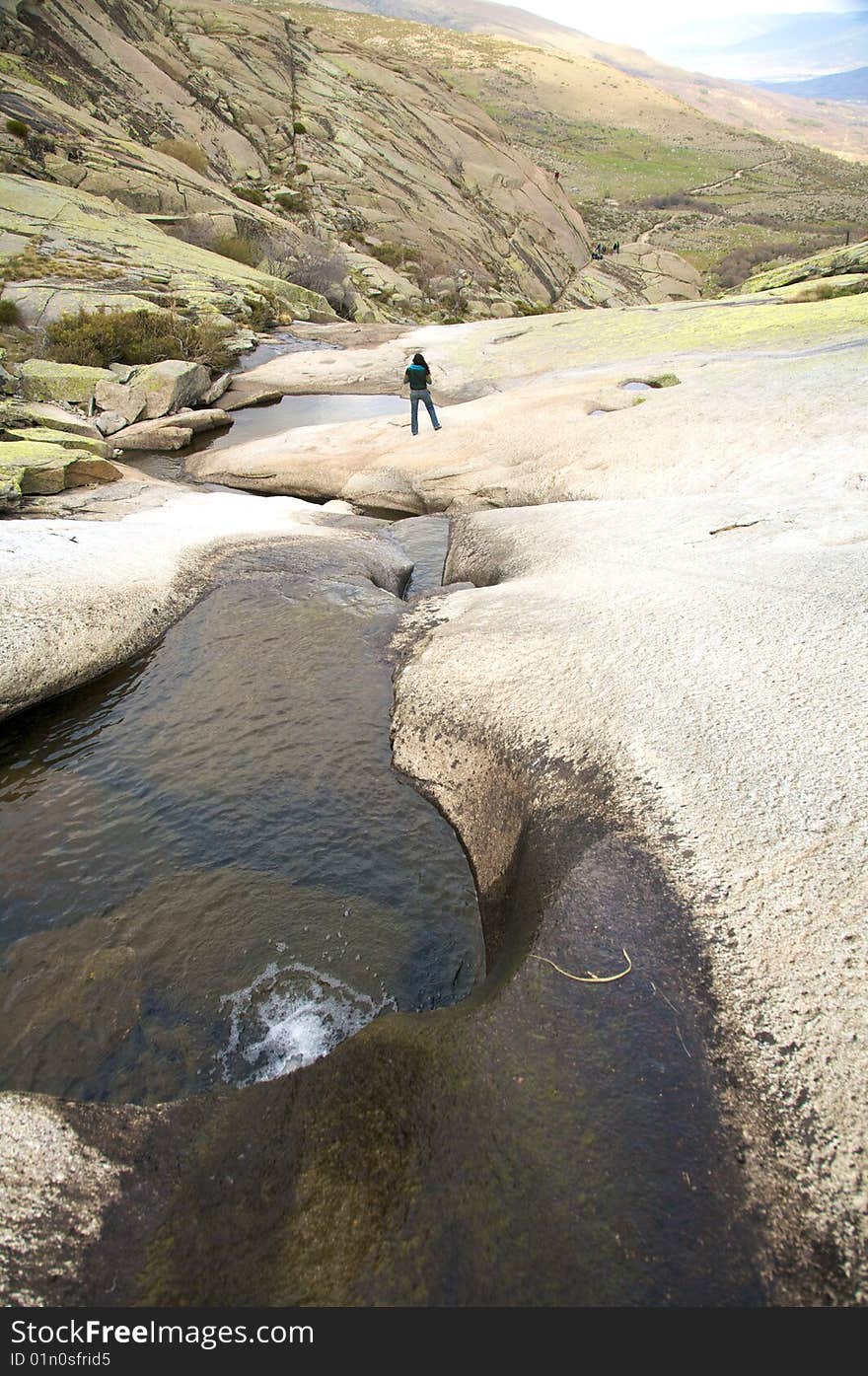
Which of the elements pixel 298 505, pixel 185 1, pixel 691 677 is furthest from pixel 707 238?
pixel 691 677

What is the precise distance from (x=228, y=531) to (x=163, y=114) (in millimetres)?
61624

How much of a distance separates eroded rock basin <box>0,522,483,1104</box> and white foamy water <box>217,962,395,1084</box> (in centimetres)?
2

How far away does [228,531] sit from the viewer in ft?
48.5

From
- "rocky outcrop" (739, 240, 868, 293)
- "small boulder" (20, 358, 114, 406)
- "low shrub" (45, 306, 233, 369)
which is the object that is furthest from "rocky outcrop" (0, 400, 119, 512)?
"rocky outcrop" (739, 240, 868, 293)

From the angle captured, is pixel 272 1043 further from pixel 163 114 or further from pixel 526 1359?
pixel 163 114

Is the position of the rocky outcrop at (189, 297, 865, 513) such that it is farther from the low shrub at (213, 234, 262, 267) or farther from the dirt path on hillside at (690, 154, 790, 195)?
the dirt path on hillside at (690, 154, 790, 195)

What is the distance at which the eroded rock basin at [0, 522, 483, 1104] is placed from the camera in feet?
19.4

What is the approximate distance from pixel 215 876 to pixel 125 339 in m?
27.0

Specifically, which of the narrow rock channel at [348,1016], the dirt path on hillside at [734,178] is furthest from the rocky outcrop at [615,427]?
the dirt path on hillside at [734,178]

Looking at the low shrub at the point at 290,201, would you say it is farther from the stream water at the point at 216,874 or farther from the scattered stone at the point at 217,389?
the stream water at the point at 216,874

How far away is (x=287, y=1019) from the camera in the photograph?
604cm

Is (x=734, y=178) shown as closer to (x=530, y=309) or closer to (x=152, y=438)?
(x=530, y=309)

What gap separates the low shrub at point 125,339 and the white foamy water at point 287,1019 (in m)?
27.2

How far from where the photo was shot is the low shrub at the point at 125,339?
26281mm
